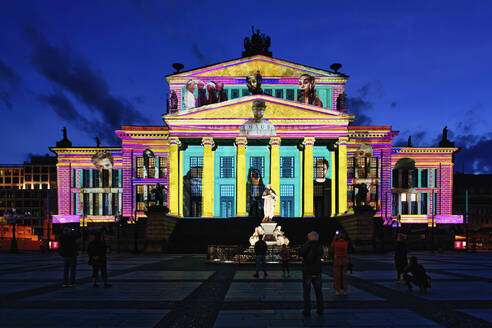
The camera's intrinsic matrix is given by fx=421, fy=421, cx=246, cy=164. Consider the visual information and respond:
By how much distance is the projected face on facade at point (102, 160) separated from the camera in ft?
193

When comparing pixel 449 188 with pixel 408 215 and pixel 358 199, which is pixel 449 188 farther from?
pixel 358 199

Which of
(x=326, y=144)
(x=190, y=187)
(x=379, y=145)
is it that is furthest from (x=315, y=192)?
(x=190, y=187)

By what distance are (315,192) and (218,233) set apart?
20489 mm

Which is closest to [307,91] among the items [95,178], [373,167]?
[373,167]

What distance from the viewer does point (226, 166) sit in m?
58.2

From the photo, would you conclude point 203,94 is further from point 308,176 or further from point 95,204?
point 95,204

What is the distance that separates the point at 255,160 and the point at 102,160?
21.5 m

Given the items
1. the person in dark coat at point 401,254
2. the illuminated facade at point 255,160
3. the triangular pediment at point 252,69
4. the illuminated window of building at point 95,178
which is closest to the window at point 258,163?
the illuminated facade at point 255,160

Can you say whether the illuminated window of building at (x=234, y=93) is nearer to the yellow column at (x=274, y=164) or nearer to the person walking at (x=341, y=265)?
the yellow column at (x=274, y=164)

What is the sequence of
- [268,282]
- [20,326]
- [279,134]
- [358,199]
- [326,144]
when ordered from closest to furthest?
[20,326], [268,282], [358,199], [279,134], [326,144]

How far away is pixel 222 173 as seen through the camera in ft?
190

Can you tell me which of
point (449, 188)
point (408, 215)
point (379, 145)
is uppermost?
point (379, 145)

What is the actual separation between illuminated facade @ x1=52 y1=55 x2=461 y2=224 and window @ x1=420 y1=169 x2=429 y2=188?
0.48 ft

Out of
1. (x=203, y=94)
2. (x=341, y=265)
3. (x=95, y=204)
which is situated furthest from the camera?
(x=95, y=204)
